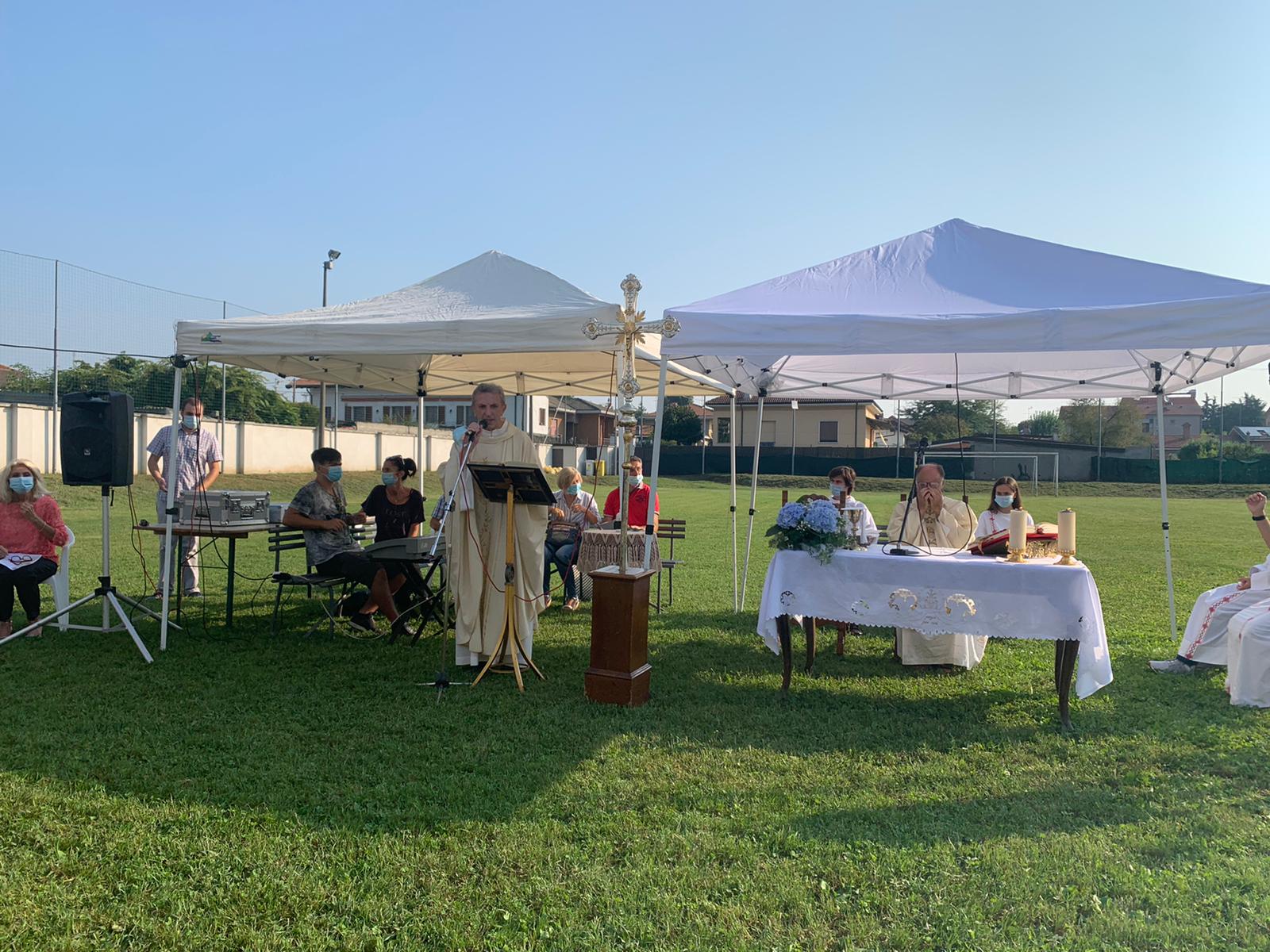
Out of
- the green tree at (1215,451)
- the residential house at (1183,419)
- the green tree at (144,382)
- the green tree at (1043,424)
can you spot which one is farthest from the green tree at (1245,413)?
the green tree at (144,382)

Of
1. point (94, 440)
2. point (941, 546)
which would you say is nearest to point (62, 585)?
point (94, 440)

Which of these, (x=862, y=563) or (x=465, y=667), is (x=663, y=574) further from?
(x=862, y=563)

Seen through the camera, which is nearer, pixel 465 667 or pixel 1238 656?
pixel 1238 656

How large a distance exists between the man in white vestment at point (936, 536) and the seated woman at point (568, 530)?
324 cm

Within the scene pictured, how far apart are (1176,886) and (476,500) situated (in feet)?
14.1

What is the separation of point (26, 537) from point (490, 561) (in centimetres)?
386

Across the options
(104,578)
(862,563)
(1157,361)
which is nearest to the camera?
(862,563)

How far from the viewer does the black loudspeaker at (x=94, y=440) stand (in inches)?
250

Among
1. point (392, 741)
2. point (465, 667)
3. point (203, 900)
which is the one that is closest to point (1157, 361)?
point (465, 667)

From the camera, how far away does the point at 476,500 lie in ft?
19.5

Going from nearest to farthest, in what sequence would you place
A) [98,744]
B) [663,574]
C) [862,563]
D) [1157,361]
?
[98,744] → [862,563] → [1157,361] → [663,574]

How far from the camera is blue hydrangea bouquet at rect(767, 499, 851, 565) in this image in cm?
530

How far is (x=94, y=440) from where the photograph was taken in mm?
6355

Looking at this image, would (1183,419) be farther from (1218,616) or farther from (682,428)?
(1218,616)
